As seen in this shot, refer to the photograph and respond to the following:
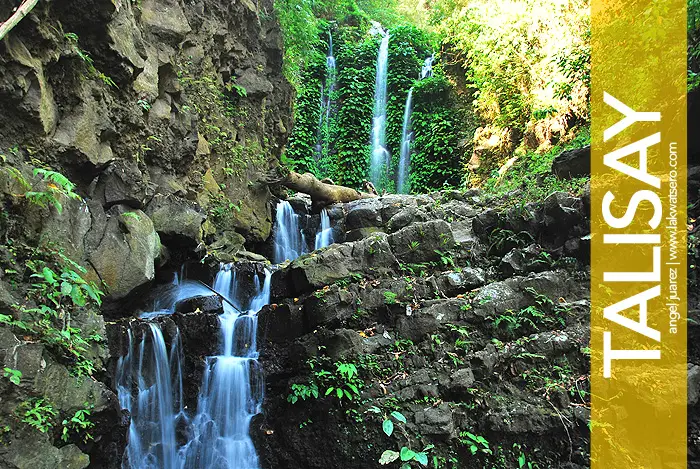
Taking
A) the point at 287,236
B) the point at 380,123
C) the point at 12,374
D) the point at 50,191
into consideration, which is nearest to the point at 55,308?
the point at 12,374

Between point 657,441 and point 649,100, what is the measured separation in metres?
4.93

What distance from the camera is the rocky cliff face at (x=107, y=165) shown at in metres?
3.90

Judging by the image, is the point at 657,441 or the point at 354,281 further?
the point at 354,281

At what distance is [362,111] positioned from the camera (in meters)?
19.5

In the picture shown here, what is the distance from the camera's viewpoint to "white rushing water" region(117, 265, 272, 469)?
5.15m

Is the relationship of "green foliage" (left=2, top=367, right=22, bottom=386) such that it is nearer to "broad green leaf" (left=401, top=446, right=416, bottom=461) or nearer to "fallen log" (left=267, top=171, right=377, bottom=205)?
"broad green leaf" (left=401, top=446, right=416, bottom=461)

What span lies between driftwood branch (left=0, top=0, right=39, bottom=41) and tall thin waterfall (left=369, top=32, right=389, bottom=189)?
14.6 metres

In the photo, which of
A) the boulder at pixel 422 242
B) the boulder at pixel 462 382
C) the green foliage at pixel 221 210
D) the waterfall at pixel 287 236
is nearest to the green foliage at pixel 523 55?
the boulder at pixel 422 242

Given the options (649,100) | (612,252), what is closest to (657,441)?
(612,252)

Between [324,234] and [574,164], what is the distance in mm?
6134

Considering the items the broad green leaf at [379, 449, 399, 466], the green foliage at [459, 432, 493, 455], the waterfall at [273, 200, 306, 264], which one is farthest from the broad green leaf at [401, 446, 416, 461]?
the waterfall at [273, 200, 306, 264]

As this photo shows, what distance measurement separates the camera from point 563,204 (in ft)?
21.9

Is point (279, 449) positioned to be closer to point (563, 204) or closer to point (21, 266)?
point (21, 266)

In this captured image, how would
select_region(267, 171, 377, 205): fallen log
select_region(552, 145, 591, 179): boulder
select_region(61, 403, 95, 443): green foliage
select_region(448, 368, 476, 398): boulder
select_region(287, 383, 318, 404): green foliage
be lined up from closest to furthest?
select_region(61, 403, 95, 443): green foliage
select_region(448, 368, 476, 398): boulder
select_region(287, 383, 318, 404): green foliage
select_region(552, 145, 591, 179): boulder
select_region(267, 171, 377, 205): fallen log
